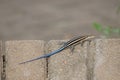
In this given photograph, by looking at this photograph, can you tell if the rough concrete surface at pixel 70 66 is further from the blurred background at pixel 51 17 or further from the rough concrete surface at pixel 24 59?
the blurred background at pixel 51 17

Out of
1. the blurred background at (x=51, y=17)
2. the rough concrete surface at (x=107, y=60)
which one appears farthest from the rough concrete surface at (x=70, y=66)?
the blurred background at (x=51, y=17)

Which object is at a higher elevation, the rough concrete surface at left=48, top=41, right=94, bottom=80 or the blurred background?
the blurred background

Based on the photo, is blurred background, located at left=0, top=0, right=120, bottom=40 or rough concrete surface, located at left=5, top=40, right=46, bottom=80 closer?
rough concrete surface, located at left=5, top=40, right=46, bottom=80

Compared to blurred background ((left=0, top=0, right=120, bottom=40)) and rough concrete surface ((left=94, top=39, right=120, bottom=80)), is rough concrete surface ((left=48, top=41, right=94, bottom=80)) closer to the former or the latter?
rough concrete surface ((left=94, top=39, right=120, bottom=80))

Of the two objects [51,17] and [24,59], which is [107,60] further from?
[51,17]

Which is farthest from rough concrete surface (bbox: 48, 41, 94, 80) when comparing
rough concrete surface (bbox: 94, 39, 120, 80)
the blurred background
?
the blurred background

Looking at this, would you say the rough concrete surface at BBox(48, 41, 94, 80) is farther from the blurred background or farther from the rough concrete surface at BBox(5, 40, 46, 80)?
the blurred background

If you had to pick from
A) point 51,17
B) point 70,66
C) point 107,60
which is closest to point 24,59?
point 70,66

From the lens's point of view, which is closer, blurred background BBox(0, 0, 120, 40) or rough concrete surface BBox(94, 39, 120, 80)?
rough concrete surface BBox(94, 39, 120, 80)
